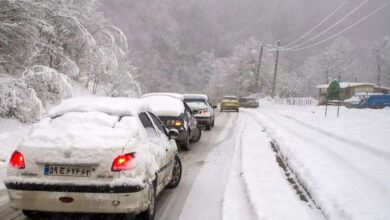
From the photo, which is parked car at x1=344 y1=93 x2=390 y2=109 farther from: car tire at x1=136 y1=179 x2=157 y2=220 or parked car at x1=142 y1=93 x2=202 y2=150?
car tire at x1=136 y1=179 x2=157 y2=220

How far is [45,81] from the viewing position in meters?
16.8

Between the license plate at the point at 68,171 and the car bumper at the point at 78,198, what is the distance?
0.14m

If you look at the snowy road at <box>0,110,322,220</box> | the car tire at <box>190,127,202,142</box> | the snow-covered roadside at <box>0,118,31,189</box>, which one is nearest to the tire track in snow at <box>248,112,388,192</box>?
the snowy road at <box>0,110,322,220</box>

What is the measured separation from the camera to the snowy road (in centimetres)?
611

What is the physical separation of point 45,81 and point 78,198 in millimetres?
12735

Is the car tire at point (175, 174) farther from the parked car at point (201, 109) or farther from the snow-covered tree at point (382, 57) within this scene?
the snow-covered tree at point (382, 57)

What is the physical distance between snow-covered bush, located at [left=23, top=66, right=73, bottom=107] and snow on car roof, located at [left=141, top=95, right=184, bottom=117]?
15.9 feet

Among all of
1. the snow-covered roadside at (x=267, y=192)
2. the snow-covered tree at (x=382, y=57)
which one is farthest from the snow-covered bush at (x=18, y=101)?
the snow-covered tree at (x=382, y=57)

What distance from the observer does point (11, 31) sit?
1455 centimetres

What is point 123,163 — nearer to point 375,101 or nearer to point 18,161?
point 18,161

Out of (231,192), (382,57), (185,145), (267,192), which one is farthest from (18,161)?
(382,57)

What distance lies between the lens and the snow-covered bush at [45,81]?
1622 cm

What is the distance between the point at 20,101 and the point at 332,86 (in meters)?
19.1

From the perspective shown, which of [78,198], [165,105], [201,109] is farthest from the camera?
[201,109]
